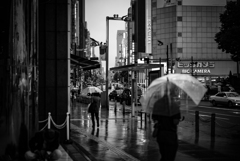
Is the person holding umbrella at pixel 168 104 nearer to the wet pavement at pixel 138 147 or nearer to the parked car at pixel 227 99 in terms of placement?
the wet pavement at pixel 138 147

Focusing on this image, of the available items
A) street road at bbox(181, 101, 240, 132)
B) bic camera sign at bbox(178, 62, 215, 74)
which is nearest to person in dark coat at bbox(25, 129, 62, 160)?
street road at bbox(181, 101, 240, 132)

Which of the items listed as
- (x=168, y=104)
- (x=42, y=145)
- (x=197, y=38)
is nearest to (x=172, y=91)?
(x=168, y=104)

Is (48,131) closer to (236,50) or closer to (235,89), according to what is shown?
(236,50)

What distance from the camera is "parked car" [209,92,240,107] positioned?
106 ft

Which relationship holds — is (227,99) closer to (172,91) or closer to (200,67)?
(172,91)

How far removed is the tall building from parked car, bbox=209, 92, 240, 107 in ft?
169

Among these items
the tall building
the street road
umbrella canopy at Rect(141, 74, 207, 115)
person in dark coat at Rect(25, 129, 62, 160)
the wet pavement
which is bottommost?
the street road

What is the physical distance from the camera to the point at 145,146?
11172mm

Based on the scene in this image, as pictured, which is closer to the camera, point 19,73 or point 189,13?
point 19,73

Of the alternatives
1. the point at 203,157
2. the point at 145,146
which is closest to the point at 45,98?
→ the point at 145,146

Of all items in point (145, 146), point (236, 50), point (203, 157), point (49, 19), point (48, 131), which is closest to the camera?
point (48, 131)

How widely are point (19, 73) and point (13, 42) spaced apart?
622 mm

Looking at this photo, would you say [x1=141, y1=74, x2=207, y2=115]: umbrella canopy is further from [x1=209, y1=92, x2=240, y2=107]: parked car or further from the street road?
[x1=209, y1=92, x2=240, y2=107]: parked car

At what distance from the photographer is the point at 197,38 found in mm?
87438
